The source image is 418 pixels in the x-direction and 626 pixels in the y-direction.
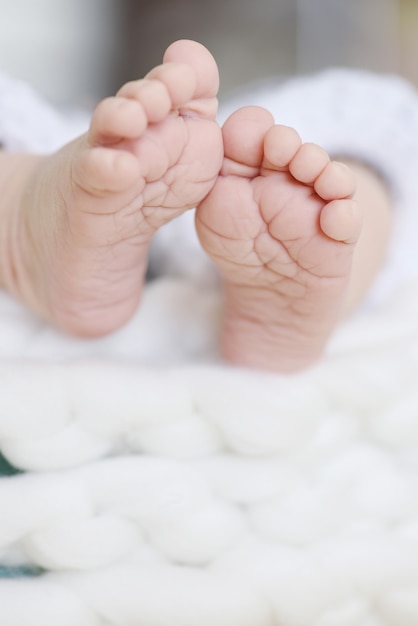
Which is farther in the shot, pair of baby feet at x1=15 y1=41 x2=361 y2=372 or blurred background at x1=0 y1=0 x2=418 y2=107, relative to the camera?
blurred background at x1=0 y1=0 x2=418 y2=107

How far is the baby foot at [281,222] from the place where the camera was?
0.49 metres

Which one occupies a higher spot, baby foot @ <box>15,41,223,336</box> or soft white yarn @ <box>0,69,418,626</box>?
baby foot @ <box>15,41,223,336</box>

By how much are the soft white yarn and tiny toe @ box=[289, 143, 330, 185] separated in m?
0.17

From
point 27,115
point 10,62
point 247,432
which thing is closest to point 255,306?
point 247,432

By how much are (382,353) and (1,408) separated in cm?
32

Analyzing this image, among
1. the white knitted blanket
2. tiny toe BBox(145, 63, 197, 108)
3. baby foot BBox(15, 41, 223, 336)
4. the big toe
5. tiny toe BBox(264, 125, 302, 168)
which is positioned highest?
the big toe

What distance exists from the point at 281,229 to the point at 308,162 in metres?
0.05

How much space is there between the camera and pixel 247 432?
1.83ft

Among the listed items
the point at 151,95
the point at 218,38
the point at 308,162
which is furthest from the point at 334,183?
the point at 218,38

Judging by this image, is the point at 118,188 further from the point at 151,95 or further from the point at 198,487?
the point at 198,487

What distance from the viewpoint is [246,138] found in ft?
1.67

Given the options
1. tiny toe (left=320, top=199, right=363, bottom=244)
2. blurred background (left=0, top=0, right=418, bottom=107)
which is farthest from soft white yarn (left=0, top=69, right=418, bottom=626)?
blurred background (left=0, top=0, right=418, bottom=107)

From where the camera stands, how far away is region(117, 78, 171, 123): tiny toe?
0.44 metres

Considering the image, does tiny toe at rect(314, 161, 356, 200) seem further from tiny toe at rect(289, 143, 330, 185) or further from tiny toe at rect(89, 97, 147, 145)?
tiny toe at rect(89, 97, 147, 145)
